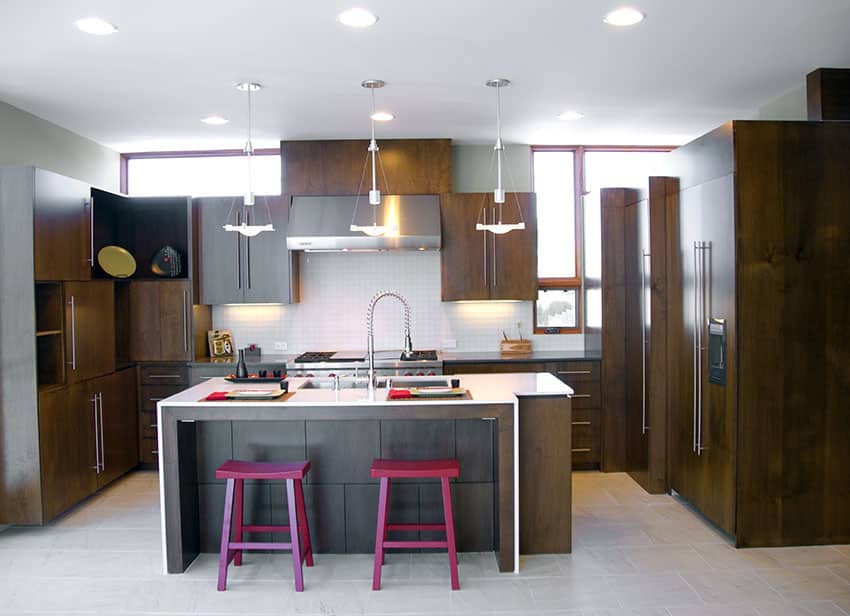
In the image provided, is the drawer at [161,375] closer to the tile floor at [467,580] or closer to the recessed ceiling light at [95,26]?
the tile floor at [467,580]

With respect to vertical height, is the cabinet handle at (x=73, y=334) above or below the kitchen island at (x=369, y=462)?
above

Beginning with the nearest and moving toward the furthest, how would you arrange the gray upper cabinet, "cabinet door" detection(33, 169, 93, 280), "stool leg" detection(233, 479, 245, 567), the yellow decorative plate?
"stool leg" detection(233, 479, 245, 567) → "cabinet door" detection(33, 169, 93, 280) → the yellow decorative plate → the gray upper cabinet

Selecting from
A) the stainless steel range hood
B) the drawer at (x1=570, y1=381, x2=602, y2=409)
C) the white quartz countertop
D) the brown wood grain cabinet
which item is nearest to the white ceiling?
the brown wood grain cabinet

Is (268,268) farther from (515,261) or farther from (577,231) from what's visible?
(577,231)

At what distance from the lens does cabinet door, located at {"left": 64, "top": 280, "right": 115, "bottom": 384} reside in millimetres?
4844

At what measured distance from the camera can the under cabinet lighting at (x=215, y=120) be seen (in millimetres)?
5383

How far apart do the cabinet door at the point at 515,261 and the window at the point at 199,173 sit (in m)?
2.16

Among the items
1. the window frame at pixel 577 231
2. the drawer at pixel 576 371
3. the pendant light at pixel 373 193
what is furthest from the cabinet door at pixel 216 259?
the drawer at pixel 576 371

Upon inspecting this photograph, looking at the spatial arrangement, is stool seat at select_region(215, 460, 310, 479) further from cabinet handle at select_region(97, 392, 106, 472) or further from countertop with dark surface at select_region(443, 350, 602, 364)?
countertop with dark surface at select_region(443, 350, 602, 364)

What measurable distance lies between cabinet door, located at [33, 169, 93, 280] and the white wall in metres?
0.52

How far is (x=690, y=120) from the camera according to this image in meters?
5.75

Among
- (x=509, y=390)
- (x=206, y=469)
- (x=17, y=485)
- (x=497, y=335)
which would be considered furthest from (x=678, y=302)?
(x=17, y=485)

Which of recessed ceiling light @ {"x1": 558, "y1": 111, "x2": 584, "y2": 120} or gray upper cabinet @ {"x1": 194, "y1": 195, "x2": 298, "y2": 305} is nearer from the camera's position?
recessed ceiling light @ {"x1": 558, "y1": 111, "x2": 584, "y2": 120}

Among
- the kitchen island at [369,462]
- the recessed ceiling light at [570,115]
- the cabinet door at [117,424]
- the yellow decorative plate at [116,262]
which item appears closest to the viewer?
the kitchen island at [369,462]
